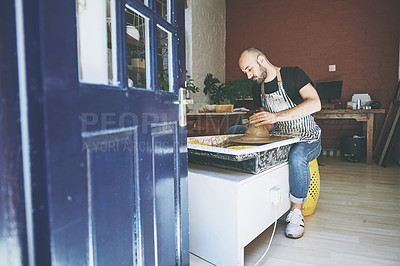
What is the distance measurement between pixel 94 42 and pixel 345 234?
1.86 m

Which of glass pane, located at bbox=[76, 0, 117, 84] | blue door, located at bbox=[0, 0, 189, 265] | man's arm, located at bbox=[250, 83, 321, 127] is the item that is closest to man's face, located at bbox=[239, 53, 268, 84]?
man's arm, located at bbox=[250, 83, 321, 127]

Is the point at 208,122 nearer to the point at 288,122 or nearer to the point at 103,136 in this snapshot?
the point at 288,122

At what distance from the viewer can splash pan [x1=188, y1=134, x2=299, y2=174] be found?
4.64ft

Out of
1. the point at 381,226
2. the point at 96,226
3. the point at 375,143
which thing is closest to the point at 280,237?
the point at 381,226

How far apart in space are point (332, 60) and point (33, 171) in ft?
17.6

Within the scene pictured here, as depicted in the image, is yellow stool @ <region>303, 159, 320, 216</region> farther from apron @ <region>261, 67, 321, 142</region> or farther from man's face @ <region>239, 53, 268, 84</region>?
man's face @ <region>239, 53, 268, 84</region>

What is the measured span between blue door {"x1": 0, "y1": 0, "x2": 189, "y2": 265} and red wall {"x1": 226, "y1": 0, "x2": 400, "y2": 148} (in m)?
4.60

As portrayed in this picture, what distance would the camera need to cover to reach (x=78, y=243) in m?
0.67

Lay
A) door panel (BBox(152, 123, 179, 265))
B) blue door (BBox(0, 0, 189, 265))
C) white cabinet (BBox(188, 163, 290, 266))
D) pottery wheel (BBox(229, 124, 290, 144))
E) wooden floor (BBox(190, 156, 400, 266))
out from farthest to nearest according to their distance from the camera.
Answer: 1. pottery wheel (BBox(229, 124, 290, 144))
2. wooden floor (BBox(190, 156, 400, 266))
3. white cabinet (BBox(188, 163, 290, 266))
4. door panel (BBox(152, 123, 179, 265))
5. blue door (BBox(0, 0, 189, 265))

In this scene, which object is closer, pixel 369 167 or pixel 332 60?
pixel 369 167

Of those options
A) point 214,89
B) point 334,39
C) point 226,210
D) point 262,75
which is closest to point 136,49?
point 226,210

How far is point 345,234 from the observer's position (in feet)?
5.87

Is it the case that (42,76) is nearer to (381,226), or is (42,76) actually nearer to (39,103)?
(39,103)

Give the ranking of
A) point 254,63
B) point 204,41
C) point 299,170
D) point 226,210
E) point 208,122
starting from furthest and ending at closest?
point 204,41 → point 208,122 → point 254,63 → point 299,170 → point 226,210
